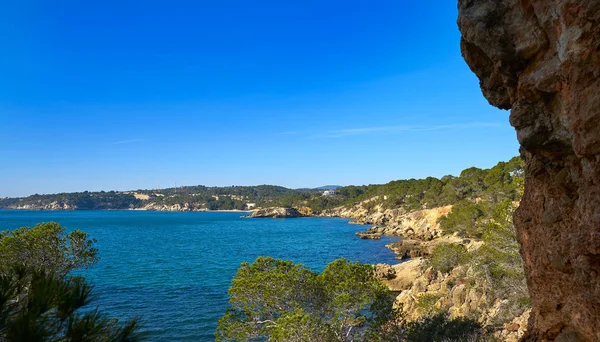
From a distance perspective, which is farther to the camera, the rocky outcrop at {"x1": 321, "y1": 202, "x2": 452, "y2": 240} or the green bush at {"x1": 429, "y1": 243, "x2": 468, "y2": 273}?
the rocky outcrop at {"x1": 321, "y1": 202, "x2": 452, "y2": 240}

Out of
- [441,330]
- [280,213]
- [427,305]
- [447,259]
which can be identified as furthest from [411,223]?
[280,213]

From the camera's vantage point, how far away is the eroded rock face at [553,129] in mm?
4988

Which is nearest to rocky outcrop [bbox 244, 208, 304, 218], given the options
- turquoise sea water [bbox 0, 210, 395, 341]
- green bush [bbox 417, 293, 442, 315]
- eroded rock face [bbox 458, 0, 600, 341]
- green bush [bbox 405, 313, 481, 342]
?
turquoise sea water [bbox 0, 210, 395, 341]

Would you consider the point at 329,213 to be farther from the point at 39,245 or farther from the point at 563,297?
the point at 563,297

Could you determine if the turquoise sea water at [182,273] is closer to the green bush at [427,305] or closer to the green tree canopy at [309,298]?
the green tree canopy at [309,298]

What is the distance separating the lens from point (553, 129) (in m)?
5.95

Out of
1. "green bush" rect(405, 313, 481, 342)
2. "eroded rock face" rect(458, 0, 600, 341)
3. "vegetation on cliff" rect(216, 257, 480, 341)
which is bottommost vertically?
"green bush" rect(405, 313, 481, 342)

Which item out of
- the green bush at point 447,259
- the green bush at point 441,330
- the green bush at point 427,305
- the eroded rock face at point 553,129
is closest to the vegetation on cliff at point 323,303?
the green bush at point 441,330

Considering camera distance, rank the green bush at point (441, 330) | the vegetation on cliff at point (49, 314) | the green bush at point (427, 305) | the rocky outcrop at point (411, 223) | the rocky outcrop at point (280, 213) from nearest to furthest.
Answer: the vegetation on cliff at point (49, 314)
the green bush at point (441, 330)
the green bush at point (427, 305)
the rocky outcrop at point (411, 223)
the rocky outcrop at point (280, 213)

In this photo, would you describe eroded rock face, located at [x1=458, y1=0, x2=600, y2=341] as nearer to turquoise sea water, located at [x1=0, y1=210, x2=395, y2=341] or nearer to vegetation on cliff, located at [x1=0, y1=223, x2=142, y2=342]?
vegetation on cliff, located at [x1=0, y1=223, x2=142, y2=342]

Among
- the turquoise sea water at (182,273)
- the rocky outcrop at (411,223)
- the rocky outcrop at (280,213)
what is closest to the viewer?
the turquoise sea water at (182,273)

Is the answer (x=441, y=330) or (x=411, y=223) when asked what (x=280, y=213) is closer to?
(x=411, y=223)

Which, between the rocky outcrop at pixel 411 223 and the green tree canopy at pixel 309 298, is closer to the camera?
the green tree canopy at pixel 309 298

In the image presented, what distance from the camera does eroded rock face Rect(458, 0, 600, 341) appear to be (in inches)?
196
